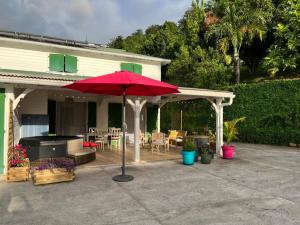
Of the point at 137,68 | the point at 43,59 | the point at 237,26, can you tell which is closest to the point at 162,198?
the point at 43,59

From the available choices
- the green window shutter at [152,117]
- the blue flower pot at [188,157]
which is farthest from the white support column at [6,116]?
the green window shutter at [152,117]

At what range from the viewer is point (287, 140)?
14922 millimetres

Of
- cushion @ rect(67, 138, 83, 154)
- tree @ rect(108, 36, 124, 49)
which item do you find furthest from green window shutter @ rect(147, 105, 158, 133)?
tree @ rect(108, 36, 124, 49)

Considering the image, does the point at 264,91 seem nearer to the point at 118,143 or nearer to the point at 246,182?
the point at 118,143

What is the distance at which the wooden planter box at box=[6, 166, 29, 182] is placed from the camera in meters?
6.99

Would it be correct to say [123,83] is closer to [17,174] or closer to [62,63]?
[17,174]

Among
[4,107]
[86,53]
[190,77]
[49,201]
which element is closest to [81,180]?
[49,201]

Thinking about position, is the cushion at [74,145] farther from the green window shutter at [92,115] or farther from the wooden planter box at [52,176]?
the green window shutter at [92,115]

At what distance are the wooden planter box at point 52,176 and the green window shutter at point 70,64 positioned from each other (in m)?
8.16

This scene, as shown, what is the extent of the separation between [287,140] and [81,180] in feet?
40.2

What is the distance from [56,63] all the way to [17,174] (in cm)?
810

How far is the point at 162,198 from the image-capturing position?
225 inches

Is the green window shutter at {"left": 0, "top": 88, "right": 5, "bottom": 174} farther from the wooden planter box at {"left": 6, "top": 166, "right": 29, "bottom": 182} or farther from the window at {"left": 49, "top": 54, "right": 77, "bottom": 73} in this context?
the window at {"left": 49, "top": 54, "right": 77, "bottom": 73}

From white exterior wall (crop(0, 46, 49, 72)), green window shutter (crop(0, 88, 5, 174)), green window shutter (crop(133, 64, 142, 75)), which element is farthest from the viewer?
green window shutter (crop(133, 64, 142, 75))
